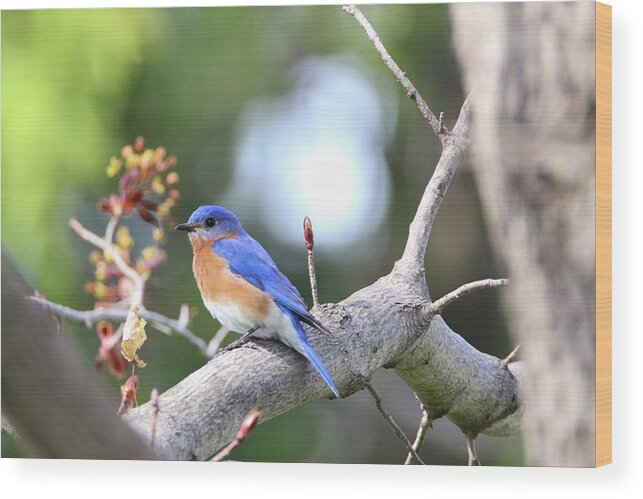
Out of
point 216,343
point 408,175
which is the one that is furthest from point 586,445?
point 216,343

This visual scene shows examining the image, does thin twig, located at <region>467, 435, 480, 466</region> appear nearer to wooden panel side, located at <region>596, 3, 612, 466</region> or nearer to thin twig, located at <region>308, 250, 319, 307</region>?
wooden panel side, located at <region>596, 3, 612, 466</region>

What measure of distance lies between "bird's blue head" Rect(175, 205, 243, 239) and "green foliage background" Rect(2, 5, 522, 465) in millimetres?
55

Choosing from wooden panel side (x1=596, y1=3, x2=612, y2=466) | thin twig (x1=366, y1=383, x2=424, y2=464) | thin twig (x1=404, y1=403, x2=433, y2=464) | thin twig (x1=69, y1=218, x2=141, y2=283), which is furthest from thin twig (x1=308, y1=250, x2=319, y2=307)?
wooden panel side (x1=596, y1=3, x2=612, y2=466)

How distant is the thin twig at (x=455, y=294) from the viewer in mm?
2873

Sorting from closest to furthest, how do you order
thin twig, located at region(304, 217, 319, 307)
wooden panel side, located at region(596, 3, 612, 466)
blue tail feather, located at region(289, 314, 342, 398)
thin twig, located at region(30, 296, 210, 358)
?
blue tail feather, located at region(289, 314, 342, 398), wooden panel side, located at region(596, 3, 612, 466), thin twig, located at region(304, 217, 319, 307), thin twig, located at region(30, 296, 210, 358)

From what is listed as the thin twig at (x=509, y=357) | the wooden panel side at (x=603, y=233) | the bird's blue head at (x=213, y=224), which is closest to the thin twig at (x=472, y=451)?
the thin twig at (x=509, y=357)

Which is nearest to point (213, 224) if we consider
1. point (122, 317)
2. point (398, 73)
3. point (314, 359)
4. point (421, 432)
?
point (122, 317)

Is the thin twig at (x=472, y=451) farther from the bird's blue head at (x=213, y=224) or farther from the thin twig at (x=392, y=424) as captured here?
the bird's blue head at (x=213, y=224)

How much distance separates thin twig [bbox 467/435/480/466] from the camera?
295cm

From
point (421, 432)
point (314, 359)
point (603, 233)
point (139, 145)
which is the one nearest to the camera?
point (314, 359)

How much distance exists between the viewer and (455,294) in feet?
9.42

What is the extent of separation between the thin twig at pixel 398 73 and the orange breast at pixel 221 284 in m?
0.73

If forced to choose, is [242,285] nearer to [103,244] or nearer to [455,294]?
[103,244]

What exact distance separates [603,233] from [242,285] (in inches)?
43.0
